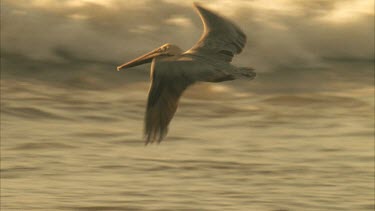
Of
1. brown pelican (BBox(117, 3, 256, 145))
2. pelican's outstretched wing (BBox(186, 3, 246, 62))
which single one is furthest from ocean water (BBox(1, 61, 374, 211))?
brown pelican (BBox(117, 3, 256, 145))

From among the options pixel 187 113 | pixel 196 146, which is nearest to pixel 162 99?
pixel 196 146

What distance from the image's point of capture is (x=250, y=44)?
1209cm

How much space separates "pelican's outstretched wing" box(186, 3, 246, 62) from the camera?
6.62 m

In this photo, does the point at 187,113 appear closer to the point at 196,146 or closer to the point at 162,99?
the point at 196,146

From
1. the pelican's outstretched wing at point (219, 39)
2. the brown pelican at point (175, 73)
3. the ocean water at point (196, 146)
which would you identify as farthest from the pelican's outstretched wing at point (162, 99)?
the ocean water at point (196, 146)

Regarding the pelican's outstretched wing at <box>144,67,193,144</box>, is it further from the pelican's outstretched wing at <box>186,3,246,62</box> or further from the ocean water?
the ocean water

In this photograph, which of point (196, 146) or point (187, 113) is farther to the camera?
point (187, 113)

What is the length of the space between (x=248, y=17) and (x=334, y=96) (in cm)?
196

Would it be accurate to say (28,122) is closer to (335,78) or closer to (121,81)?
(121,81)

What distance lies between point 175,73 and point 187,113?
4.30m

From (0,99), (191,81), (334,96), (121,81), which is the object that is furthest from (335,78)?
(191,81)

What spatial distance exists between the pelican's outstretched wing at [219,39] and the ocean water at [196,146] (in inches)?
53.8

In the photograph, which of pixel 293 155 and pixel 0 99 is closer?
pixel 293 155

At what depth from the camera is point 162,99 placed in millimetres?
5828
